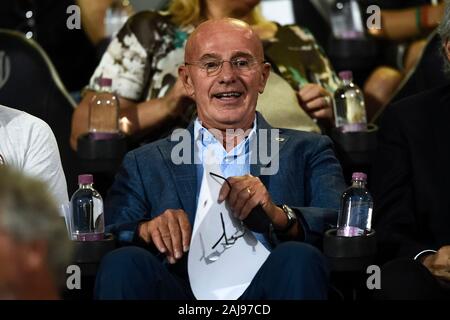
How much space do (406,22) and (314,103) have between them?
1.08 m

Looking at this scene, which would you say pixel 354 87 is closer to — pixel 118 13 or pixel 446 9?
pixel 446 9

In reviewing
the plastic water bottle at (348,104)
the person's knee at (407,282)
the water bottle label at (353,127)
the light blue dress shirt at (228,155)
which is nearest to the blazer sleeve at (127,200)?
the light blue dress shirt at (228,155)

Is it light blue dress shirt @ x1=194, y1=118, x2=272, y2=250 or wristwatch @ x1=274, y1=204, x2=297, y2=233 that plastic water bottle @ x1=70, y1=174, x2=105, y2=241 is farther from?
wristwatch @ x1=274, y1=204, x2=297, y2=233

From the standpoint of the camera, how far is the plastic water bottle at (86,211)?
226 cm

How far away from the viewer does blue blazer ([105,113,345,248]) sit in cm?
228

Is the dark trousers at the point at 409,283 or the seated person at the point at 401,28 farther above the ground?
A: the seated person at the point at 401,28

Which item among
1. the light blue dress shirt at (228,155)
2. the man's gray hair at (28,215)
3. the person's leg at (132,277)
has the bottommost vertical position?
the person's leg at (132,277)

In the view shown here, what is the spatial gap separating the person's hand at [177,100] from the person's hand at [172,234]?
0.68 m

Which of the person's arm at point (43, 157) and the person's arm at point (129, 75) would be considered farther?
the person's arm at point (129, 75)

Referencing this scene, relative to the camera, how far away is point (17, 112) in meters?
2.31

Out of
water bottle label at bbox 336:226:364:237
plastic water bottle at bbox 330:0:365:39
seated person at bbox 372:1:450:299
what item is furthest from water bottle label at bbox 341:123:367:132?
plastic water bottle at bbox 330:0:365:39

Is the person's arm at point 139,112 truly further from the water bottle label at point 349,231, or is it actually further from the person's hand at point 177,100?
the water bottle label at point 349,231

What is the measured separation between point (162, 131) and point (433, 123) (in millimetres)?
753

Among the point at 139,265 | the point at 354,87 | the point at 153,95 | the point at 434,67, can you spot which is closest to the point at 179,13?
the point at 153,95
